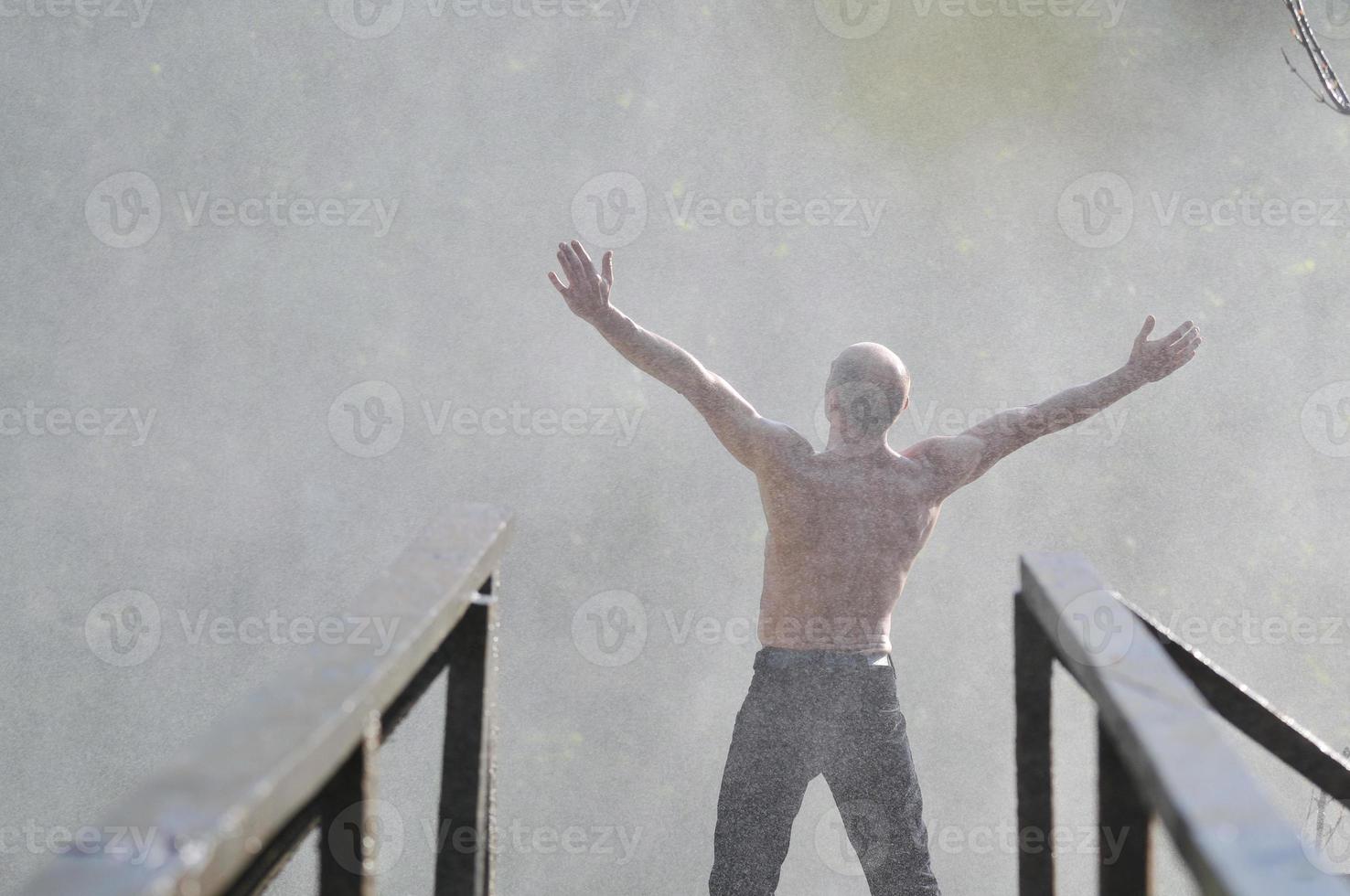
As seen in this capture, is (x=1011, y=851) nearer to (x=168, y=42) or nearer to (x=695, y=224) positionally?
(x=695, y=224)

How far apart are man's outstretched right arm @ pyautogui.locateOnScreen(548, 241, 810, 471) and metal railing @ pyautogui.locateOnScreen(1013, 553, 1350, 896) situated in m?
0.84

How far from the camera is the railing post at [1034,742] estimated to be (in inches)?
49.1

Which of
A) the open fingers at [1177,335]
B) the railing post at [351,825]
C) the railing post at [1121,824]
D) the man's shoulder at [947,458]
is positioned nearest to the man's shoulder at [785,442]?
A: the man's shoulder at [947,458]

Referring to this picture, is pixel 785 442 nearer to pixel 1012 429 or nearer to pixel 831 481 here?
pixel 831 481

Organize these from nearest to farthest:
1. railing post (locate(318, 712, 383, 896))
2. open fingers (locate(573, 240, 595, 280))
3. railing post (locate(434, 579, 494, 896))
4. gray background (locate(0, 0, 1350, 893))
→ 1. railing post (locate(318, 712, 383, 896))
2. railing post (locate(434, 579, 494, 896))
3. open fingers (locate(573, 240, 595, 280))
4. gray background (locate(0, 0, 1350, 893))

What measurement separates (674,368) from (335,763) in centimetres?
135

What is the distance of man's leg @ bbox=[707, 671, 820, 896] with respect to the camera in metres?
1.99

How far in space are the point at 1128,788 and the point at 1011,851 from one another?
11.2 feet

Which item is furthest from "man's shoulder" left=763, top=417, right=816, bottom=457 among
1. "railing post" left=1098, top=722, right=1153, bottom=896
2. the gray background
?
the gray background

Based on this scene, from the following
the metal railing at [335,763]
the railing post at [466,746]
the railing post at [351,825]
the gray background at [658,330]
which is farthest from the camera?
the gray background at [658,330]

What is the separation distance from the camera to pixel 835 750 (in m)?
2.06

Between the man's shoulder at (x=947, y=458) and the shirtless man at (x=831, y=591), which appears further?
the man's shoulder at (x=947, y=458)

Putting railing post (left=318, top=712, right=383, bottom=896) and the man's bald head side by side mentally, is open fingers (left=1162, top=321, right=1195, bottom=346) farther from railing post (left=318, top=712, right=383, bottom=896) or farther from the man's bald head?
railing post (left=318, top=712, right=383, bottom=896)

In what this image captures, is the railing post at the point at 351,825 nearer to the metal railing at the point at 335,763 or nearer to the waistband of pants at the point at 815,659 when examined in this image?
the metal railing at the point at 335,763
